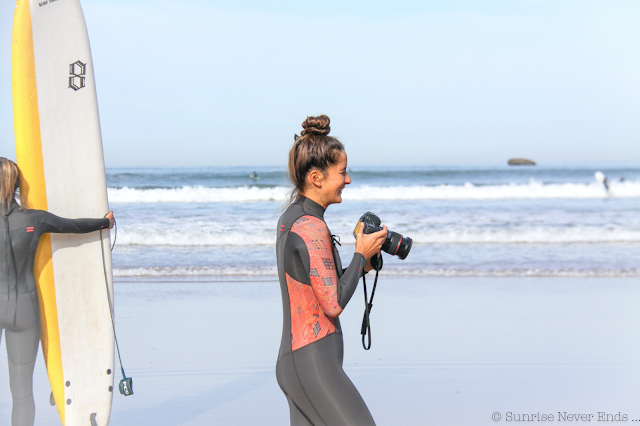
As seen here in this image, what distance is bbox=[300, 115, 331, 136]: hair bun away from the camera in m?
2.01

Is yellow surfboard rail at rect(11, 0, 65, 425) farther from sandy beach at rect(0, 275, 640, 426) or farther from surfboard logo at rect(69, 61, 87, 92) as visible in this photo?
sandy beach at rect(0, 275, 640, 426)

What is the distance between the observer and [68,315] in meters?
3.43

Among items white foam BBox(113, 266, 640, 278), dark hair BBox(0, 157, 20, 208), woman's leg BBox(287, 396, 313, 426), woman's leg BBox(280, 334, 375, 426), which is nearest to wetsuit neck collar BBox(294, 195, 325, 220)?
woman's leg BBox(280, 334, 375, 426)

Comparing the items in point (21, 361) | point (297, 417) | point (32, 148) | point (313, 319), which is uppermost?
point (32, 148)

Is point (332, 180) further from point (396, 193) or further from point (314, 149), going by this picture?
point (396, 193)

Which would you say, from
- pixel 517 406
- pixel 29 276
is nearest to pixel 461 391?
pixel 517 406

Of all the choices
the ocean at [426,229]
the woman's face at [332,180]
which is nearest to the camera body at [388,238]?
the woman's face at [332,180]

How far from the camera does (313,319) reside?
1.98 m

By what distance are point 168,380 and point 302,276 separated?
9.62ft

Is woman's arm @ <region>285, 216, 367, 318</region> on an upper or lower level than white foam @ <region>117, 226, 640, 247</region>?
upper

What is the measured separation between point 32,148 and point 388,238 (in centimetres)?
237

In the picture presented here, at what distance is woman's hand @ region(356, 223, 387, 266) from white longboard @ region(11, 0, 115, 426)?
213 centimetres

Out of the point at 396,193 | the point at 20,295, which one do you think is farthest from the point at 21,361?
the point at 396,193

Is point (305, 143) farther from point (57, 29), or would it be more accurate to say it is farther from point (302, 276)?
point (57, 29)
